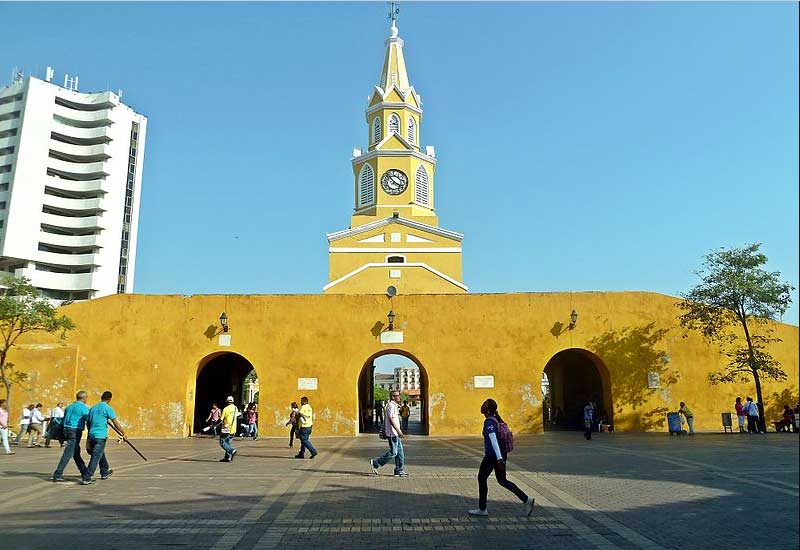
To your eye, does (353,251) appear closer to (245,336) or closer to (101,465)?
(245,336)

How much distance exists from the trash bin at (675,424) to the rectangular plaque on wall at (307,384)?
451 inches

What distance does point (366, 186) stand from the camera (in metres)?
40.6

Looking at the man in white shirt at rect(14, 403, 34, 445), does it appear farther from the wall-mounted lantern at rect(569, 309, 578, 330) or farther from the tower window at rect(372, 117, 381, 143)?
the tower window at rect(372, 117, 381, 143)

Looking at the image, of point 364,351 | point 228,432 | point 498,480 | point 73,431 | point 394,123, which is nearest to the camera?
point 498,480

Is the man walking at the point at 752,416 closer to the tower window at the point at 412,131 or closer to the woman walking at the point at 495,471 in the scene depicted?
the woman walking at the point at 495,471

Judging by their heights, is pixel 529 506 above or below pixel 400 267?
below

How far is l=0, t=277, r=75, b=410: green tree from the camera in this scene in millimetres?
19094

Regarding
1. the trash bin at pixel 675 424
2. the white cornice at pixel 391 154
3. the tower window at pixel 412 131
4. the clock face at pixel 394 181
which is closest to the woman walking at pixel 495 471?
the trash bin at pixel 675 424

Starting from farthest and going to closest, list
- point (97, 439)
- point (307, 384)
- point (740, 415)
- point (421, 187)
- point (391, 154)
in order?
point (421, 187) → point (391, 154) → point (307, 384) → point (740, 415) → point (97, 439)

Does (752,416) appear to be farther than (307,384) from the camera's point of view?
No

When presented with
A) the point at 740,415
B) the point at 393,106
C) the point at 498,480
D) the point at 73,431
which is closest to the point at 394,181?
the point at 393,106

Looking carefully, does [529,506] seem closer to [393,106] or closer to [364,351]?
[364,351]

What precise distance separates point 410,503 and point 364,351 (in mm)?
12997

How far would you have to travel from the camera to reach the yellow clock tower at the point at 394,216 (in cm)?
3497
